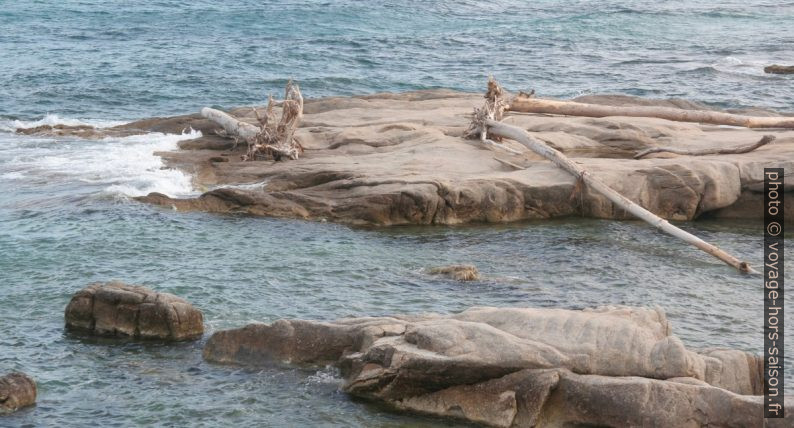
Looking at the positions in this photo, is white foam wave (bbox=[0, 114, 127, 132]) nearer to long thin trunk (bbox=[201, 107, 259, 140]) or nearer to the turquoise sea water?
the turquoise sea water

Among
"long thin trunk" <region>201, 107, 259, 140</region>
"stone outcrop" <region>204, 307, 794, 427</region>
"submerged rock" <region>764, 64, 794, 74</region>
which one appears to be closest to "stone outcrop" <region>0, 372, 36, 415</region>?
"stone outcrop" <region>204, 307, 794, 427</region>

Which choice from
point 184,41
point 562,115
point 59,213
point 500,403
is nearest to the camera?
point 500,403

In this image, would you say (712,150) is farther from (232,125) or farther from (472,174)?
(232,125)

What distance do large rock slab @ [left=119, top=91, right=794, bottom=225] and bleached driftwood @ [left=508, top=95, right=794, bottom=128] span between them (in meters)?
0.29

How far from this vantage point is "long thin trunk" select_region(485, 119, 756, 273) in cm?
1852

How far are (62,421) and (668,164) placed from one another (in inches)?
553

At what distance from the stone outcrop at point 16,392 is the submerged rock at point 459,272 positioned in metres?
7.26

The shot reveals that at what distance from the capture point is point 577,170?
21.3 meters

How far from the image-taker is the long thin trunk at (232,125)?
2584 cm

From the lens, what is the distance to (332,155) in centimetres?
2442

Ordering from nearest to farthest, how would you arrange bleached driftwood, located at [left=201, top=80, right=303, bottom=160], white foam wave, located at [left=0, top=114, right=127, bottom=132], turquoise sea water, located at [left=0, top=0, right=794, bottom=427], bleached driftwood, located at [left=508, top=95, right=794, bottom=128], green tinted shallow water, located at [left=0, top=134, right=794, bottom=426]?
green tinted shallow water, located at [left=0, top=134, right=794, bottom=426]
turquoise sea water, located at [left=0, top=0, right=794, bottom=427]
bleached driftwood, located at [left=201, top=80, right=303, bottom=160]
bleached driftwood, located at [left=508, top=95, right=794, bottom=128]
white foam wave, located at [left=0, top=114, right=127, bottom=132]

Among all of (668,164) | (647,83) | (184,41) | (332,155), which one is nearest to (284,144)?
(332,155)

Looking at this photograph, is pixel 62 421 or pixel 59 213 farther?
pixel 59 213

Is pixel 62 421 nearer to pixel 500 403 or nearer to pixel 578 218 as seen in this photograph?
pixel 500 403
